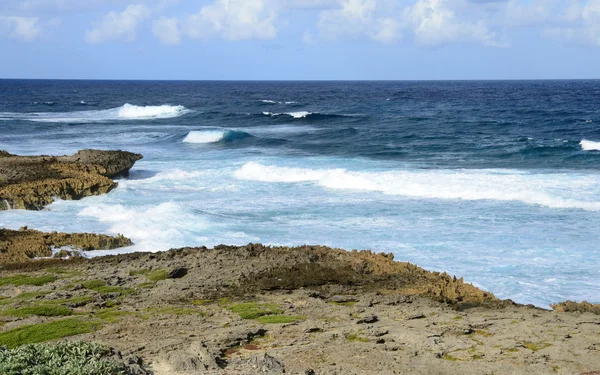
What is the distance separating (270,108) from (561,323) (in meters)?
69.6

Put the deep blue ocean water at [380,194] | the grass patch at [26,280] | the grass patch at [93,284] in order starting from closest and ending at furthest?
1. the grass patch at [93,284]
2. the grass patch at [26,280]
3. the deep blue ocean water at [380,194]

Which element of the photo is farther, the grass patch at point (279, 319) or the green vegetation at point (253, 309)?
the green vegetation at point (253, 309)

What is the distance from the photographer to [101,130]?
176ft

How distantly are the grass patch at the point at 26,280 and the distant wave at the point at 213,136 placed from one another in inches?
1293

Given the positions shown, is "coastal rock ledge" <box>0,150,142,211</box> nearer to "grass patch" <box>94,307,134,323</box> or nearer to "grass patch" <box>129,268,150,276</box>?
"grass patch" <box>129,268,150,276</box>

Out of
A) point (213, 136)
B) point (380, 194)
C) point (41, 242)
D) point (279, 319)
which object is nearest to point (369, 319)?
point (279, 319)

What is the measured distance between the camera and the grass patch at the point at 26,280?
540 inches

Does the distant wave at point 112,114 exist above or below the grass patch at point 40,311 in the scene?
above

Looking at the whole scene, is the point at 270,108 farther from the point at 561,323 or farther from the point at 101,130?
the point at 561,323

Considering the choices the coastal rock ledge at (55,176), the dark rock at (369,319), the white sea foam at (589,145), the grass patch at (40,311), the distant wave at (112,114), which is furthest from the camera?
the distant wave at (112,114)

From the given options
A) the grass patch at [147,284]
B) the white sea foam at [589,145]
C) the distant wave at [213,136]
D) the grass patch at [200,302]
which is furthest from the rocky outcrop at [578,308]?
the distant wave at [213,136]

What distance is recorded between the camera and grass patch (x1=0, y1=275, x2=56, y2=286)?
13.7m

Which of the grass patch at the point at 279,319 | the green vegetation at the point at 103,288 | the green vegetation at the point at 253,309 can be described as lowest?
the green vegetation at the point at 103,288

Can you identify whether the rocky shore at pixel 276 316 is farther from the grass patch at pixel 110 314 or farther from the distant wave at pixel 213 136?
the distant wave at pixel 213 136
